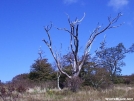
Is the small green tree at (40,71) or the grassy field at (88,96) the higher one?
the small green tree at (40,71)

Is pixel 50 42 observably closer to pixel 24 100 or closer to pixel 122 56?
pixel 24 100

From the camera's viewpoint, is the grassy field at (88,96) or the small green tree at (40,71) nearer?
the grassy field at (88,96)

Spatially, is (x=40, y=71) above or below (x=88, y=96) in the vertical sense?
above

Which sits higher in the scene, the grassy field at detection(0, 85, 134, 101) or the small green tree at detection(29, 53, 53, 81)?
the small green tree at detection(29, 53, 53, 81)

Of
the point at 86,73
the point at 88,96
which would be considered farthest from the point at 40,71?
the point at 88,96

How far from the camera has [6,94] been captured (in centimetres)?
1129

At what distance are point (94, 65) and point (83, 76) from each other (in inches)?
67.5

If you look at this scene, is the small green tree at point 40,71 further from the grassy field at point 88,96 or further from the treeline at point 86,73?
the grassy field at point 88,96

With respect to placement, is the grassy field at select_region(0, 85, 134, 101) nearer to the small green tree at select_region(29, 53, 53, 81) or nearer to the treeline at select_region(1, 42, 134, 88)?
the treeline at select_region(1, 42, 134, 88)

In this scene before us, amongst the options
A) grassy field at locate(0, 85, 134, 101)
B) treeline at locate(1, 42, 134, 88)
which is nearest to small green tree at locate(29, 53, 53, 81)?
treeline at locate(1, 42, 134, 88)

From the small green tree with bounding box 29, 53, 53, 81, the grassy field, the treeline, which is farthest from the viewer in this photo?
the small green tree with bounding box 29, 53, 53, 81

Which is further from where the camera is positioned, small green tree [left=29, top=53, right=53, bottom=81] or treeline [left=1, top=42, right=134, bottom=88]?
small green tree [left=29, top=53, right=53, bottom=81]

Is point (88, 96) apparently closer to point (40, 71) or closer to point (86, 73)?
point (86, 73)

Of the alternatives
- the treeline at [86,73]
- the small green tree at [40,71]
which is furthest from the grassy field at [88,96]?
the small green tree at [40,71]
